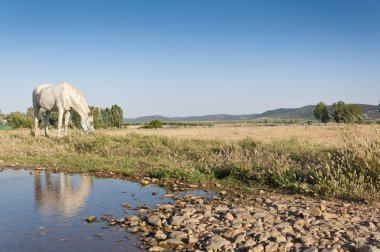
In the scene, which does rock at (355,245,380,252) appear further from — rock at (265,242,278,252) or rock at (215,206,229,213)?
rock at (215,206,229,213)

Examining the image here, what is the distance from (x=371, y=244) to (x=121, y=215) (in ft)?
14.8

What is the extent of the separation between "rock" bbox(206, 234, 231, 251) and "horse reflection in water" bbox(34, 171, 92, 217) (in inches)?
125

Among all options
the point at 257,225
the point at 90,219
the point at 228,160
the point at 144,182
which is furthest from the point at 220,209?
the point at 228,160

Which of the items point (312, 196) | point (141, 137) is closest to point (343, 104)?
point (141, 137)

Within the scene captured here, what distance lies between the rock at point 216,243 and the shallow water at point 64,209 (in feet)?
3.48

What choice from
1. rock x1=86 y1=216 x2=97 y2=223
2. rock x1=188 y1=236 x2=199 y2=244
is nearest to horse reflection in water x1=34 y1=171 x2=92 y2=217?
rock x1=86 y1=216 x2=97 y2=223

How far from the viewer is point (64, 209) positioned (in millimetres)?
7758

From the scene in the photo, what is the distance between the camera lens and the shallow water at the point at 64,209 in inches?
227

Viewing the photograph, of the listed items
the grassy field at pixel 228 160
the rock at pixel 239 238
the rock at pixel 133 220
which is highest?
the grassy field at pixel 228 160

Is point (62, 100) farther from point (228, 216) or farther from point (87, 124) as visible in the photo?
point (228, 216)

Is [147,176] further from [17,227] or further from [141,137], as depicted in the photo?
[141,137]

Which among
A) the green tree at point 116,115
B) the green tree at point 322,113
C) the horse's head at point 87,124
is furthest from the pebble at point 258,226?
the green tree at point 322,113

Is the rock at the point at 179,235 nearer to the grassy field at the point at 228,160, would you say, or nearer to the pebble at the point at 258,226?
the pebble at the point at 258,226

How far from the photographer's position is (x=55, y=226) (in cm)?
654
